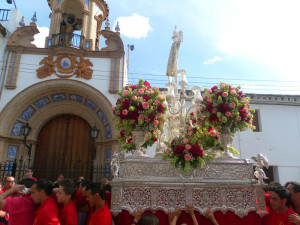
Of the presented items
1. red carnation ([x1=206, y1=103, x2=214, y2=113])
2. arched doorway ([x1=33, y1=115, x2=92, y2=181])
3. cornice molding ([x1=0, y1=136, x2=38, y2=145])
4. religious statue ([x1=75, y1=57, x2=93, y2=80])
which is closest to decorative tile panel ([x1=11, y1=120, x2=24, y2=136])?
cornice molding ([x1=0, y1=136, x2=38, y2=145])

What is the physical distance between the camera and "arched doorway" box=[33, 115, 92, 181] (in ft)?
30.8

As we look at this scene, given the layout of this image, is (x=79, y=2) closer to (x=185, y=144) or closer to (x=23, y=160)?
(x=23, y=160)

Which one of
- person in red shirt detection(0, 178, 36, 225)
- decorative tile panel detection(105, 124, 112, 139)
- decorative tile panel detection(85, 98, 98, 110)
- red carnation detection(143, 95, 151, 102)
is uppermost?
decorative tile panel detection(85, 98, 98, 110)

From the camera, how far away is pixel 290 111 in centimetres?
1051

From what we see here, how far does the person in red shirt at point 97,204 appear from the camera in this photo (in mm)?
2699

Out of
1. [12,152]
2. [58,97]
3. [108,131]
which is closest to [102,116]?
[108,131]

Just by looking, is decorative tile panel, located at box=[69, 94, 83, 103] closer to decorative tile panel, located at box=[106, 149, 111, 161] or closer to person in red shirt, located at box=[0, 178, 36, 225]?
decorative tile panel, located at box=[106, 149, 111, 161]

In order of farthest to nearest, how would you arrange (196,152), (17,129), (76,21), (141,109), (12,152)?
1. (76,21)
2. (17,129)
3. (12,152)
4. (141,109)
5. (196,152)

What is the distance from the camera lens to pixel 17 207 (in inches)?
104

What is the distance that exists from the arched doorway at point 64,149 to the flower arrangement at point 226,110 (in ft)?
22.0

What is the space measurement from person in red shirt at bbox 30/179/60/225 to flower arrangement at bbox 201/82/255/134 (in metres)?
2.46

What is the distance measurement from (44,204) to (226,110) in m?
2.75

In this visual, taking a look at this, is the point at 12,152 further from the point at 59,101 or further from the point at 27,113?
the point at 59,101

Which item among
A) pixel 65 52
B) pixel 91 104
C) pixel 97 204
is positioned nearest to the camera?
pixel 97 204
